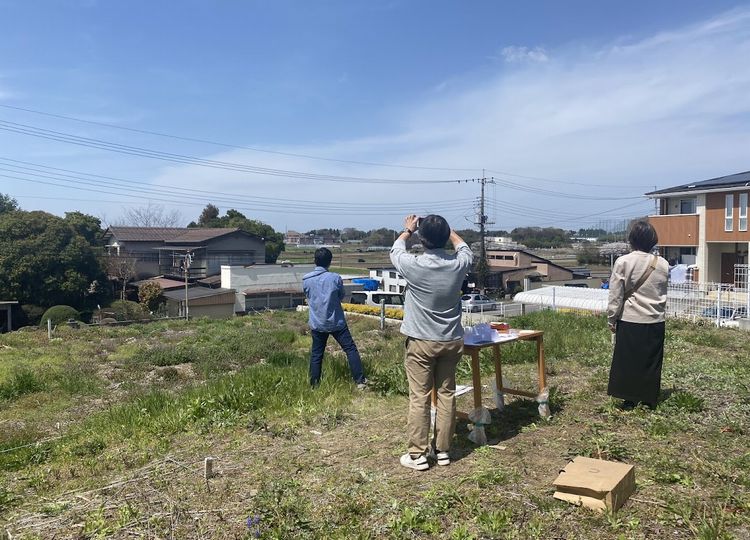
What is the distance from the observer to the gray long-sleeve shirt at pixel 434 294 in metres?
3.19

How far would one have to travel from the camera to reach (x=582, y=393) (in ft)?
14.9

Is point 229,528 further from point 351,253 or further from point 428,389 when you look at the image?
point 351,253

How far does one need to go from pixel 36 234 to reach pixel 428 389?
95.2 ft

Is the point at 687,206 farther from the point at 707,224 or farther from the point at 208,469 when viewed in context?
the point at 208,469

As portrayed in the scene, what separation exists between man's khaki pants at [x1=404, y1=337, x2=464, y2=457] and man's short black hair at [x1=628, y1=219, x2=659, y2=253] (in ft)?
5.27

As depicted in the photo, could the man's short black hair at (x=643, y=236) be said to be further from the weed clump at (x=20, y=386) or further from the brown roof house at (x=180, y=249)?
the brown roof house at (x=180, y=249)

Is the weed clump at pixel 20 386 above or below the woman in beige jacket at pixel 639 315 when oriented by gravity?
below

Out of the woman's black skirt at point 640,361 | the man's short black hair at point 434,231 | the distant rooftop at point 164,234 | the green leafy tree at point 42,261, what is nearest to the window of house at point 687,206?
the woman's black skirt at point 640,361

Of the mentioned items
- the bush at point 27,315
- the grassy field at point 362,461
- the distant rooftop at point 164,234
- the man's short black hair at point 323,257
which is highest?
the distant rooftop at point 164,234

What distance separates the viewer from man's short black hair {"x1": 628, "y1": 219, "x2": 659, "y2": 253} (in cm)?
390

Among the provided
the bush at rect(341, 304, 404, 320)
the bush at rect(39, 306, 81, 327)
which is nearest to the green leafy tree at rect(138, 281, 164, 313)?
the bush at rect(39, 306, 81, 327)

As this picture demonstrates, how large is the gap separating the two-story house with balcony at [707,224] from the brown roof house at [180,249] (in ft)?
90.5

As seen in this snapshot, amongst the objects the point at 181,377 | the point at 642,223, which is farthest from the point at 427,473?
the point at 181,377

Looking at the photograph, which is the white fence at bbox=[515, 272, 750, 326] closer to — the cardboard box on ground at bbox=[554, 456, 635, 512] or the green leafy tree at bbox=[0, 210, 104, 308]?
the cardboard box on ground at bbox=[554, 456, 635, 512]
